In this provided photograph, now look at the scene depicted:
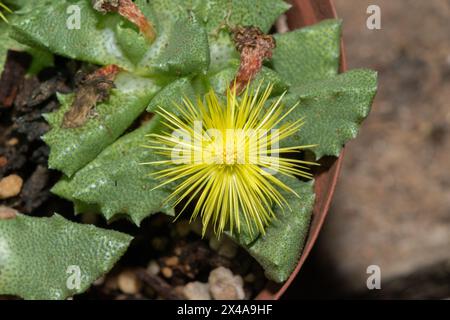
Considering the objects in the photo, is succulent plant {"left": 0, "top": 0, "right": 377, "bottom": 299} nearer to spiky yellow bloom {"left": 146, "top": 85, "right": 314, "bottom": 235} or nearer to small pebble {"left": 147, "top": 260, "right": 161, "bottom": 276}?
spiky yellow bloom {"left": 146, "top": 85, "right": 314, "bottom": 235}

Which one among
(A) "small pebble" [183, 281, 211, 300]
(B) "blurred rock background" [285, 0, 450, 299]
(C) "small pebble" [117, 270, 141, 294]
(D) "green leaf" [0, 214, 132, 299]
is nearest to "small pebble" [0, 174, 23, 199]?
(D) "green leaf" [0, 214, 132, 299]

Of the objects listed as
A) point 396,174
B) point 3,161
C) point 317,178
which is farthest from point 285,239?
point 396,174

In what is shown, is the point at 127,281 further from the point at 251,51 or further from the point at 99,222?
the point at 251,51

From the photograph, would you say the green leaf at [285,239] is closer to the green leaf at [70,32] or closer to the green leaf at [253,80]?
the green leaf at [253,80]

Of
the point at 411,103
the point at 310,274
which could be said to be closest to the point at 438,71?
the point at 411,103

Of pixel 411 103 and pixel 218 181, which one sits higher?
pixel 411 103
